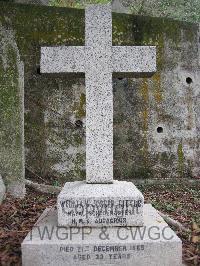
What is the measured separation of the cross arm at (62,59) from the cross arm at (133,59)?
35 centimetres

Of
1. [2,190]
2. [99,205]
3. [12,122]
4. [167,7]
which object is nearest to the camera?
[99,205]

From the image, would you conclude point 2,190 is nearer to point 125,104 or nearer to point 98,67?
point 98,67

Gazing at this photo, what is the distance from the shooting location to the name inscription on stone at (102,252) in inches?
129

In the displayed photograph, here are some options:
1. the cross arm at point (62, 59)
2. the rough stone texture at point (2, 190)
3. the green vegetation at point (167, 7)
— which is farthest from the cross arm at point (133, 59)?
the green vegetation at point (167, 7)

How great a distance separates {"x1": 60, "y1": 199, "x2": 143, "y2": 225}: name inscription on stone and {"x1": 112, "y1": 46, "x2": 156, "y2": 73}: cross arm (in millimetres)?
1341

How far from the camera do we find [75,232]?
3.52 metres

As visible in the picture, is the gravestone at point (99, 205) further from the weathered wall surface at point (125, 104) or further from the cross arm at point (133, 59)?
the weathered wall surface at point (125, 104)

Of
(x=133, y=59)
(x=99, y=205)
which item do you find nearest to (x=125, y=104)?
(x=133, y=59)

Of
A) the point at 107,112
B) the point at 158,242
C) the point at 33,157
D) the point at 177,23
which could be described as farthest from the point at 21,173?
the point at 177,23

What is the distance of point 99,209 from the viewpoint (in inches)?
142

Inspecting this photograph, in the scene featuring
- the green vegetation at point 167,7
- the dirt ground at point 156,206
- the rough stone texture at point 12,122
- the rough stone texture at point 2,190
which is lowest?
the dirt ground at point 156,206

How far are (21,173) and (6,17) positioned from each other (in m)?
3.07

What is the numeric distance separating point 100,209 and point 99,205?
0.04 metres

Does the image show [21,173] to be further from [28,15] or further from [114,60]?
[28,15]
